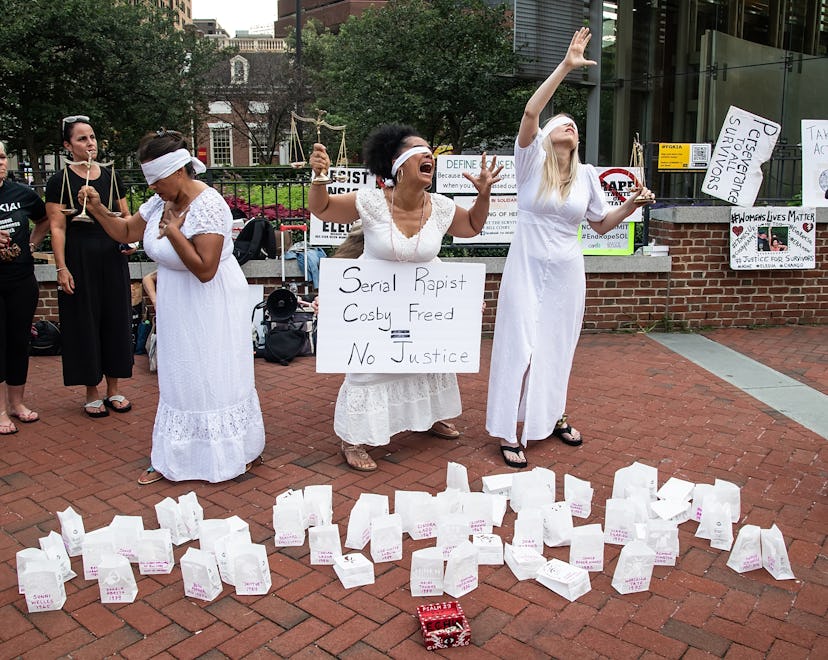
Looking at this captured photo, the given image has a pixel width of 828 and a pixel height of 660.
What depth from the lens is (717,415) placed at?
5555 mm

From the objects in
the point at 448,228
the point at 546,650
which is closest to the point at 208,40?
the point at 448,228

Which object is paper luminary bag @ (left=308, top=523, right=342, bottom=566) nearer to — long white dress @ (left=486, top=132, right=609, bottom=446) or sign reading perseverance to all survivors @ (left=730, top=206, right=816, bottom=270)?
long white dress @ (left=486, top=132, right=609, bottom=446)

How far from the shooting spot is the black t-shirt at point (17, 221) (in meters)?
5.06

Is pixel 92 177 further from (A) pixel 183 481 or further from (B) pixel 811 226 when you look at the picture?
(B) pixel 811 226

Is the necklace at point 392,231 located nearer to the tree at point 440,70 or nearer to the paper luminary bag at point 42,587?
the paper luminary bag at point 42,587

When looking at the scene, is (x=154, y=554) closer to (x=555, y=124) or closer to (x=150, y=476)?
(x=150, y=476)

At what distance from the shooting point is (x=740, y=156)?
7.76 meters

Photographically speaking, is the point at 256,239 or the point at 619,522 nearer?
the point at 619,522

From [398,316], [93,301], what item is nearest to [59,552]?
[398,316]

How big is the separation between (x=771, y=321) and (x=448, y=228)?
5.40 meters

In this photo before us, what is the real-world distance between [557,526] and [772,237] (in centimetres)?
600

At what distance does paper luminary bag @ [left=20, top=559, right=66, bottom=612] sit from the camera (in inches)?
121

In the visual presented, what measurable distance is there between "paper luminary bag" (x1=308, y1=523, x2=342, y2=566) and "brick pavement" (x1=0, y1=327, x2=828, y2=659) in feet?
0.18

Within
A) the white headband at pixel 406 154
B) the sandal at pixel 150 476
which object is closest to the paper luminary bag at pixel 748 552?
the white headband at pixel 406 154
